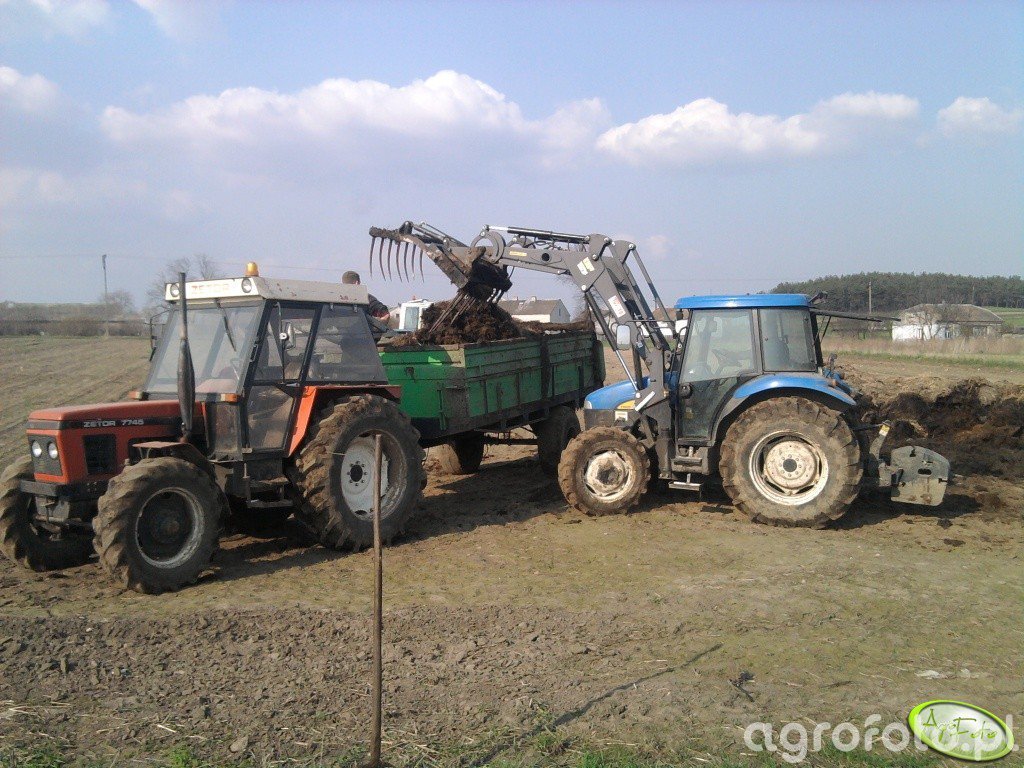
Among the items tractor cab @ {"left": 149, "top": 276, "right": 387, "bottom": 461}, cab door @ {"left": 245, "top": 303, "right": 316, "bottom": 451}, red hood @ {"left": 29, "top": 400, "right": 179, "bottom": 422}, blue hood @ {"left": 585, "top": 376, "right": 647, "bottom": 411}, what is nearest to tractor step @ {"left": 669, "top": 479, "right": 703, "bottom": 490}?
blue hood @ {"left": 585, "top": 376, "right": 647, "bottom": 411}

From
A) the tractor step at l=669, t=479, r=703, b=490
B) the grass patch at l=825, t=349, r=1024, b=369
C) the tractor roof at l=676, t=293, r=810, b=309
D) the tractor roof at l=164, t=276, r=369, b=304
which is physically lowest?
the tractor step at l=669, t=479, r=703, b=490

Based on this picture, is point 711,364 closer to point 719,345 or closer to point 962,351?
point 719,345

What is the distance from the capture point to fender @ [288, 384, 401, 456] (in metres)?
6.58

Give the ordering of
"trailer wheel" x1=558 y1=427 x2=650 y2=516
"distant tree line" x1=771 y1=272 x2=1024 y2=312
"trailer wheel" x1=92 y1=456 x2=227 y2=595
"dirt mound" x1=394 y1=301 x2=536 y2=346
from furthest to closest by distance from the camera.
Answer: "distant tree line" x1=771 y1=272 x2=1024 y2=312 < "dirt mound" x1=394 y1=301 x2=536 y2=346 < "trailer wheel" x1=558 y1=427 x2=650 y2=516 < "trailer wheel" x1=92 y1=456 x2=227 y2=595

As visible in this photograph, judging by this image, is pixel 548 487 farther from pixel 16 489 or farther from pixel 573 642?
pixel 16 489

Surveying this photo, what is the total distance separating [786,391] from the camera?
7.66m

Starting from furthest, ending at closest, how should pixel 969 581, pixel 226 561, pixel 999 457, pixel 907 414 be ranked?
pixel 907 414, pixel 999 457, pixel 226 561, pixel 969 581

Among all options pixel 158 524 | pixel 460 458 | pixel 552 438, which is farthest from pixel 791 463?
pixel 158 524

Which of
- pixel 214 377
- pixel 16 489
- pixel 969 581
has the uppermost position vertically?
pixel 214 377

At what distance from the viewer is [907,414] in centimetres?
1239

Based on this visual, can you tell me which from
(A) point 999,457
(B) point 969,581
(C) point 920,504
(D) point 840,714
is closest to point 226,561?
(D) point 840,714

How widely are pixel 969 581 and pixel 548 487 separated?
4723 mm

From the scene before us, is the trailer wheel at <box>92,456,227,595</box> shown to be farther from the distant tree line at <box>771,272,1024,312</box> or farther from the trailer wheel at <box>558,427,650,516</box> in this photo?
the distant tree line at <box>771,272,1024,312</box>

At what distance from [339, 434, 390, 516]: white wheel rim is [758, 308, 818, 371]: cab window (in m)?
3.82
